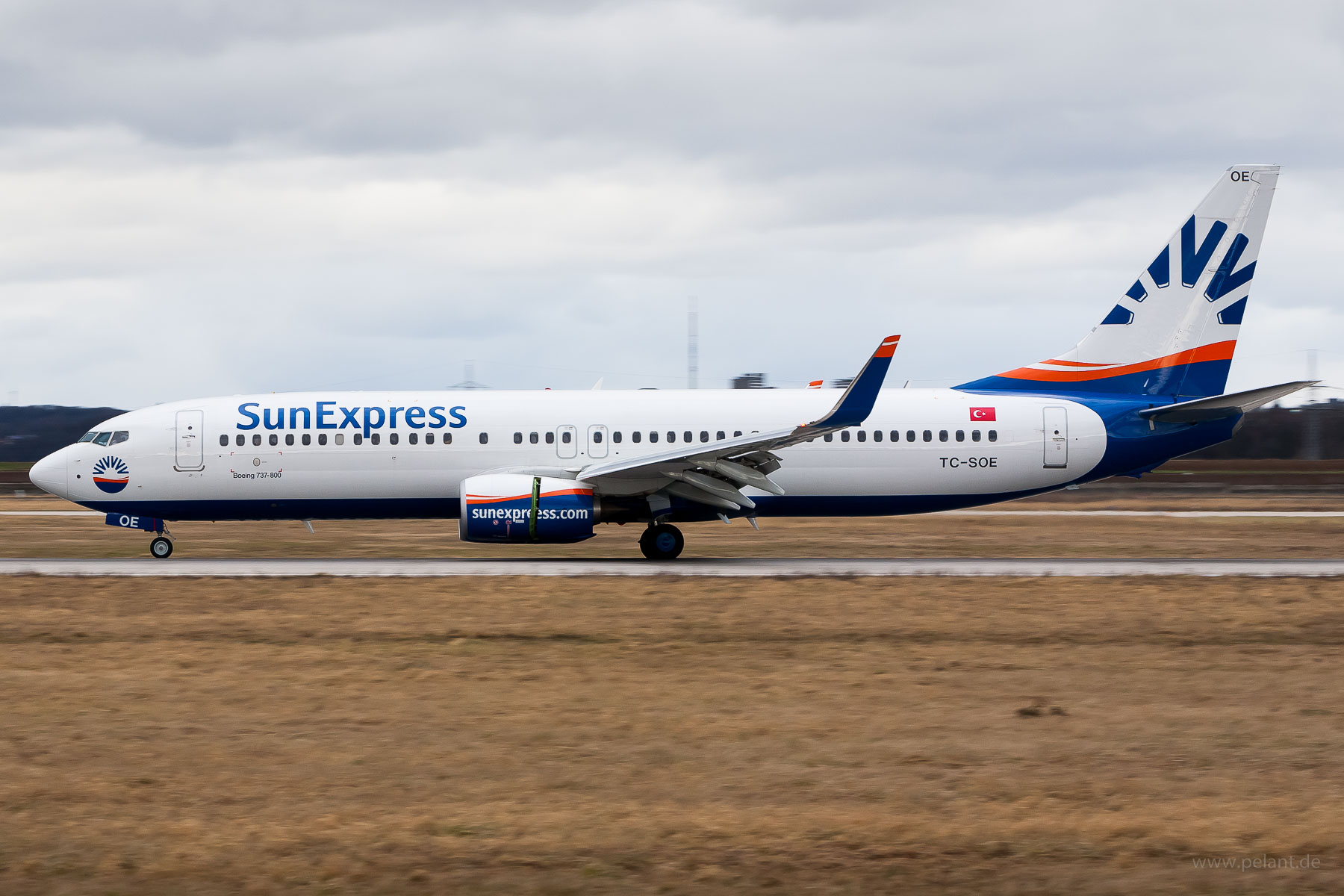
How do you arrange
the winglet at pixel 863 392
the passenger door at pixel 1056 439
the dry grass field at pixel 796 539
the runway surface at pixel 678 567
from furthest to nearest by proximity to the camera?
1. the dry grass field at pixel 796 539
2. the passenger door at pixel 1056 439
3. the winglet at pixel 863 392
4. the runway surface at pixel 678 567

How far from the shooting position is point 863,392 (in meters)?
22.5

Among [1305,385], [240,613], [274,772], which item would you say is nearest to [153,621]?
[240,613]

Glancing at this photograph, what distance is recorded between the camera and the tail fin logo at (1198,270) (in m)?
26.6

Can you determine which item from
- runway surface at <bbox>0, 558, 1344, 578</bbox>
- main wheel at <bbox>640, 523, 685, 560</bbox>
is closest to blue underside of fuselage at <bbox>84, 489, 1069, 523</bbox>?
main wheel at <bbox>640, 523, 685, 560</bbox>

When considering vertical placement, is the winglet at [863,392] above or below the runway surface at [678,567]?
above

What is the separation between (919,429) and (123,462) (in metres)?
16.2

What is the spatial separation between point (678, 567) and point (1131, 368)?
1096 centimetres

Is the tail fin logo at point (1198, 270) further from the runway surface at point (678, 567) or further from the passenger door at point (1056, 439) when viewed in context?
the runway surface at point (678, 567)

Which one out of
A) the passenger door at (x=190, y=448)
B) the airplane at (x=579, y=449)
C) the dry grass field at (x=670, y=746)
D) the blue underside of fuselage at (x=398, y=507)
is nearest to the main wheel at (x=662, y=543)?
the airplane at (x=579, y=449)

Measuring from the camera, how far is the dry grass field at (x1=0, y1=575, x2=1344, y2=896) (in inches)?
282

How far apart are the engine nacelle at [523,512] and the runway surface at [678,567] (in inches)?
24.2

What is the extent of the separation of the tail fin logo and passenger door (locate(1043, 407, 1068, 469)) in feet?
9.16

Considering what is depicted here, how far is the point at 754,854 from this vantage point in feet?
24.0

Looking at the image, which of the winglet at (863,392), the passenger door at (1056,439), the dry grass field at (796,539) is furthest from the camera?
the dry grass field at (796,539)
